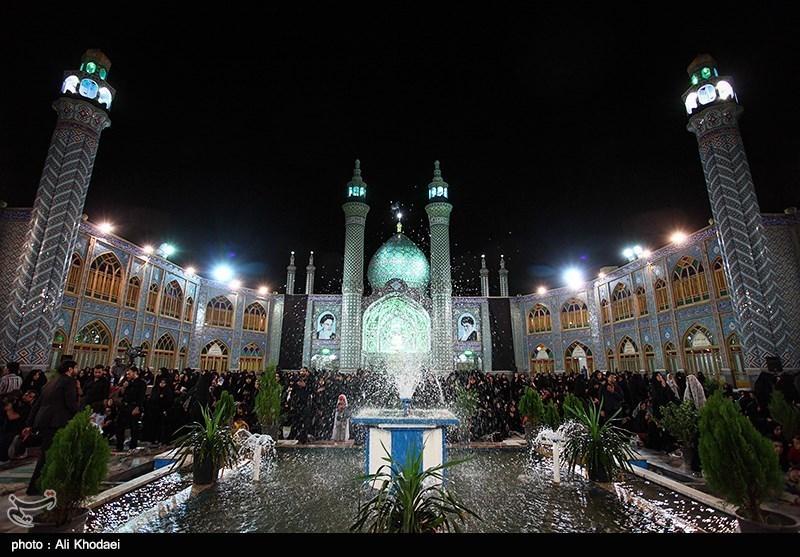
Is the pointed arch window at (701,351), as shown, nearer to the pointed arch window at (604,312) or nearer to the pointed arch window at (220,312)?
the pointed arch window at (604,312)

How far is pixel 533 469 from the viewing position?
Result: 6641mm

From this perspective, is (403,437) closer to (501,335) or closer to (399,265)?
(399,265)

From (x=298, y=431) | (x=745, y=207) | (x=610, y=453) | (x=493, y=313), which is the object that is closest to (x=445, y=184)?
(x=493, y=313)

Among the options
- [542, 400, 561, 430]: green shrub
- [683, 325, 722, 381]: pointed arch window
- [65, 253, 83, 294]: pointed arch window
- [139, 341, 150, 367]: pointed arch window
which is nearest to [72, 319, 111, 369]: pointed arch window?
[65, 253, 83, 294]: pointed arch window

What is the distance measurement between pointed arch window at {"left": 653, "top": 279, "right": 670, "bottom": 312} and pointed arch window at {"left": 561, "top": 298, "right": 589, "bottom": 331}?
5.54 m

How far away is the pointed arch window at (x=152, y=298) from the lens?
19388mm

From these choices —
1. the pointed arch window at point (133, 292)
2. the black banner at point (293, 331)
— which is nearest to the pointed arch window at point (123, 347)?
the pointed arch window at point (133, 292)

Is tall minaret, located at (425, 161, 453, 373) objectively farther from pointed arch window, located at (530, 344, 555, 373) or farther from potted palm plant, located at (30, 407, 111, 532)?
potted palm plant, located at (30, 407, 111, 532)

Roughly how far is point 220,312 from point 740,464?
2560 cm

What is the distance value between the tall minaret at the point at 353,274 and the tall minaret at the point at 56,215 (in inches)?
561

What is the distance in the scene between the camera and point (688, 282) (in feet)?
56.9

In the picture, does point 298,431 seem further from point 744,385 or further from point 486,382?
point 744,385

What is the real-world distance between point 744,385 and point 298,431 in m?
16.1

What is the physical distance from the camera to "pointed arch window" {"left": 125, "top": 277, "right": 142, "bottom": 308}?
59.2ft
